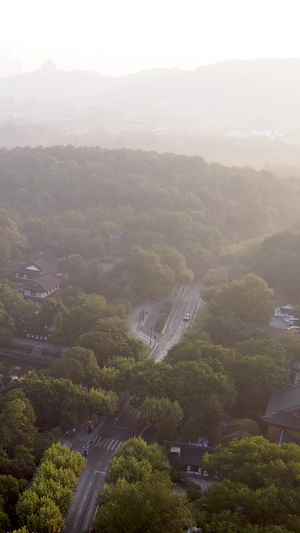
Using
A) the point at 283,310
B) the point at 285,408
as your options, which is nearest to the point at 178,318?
the point at 283,310

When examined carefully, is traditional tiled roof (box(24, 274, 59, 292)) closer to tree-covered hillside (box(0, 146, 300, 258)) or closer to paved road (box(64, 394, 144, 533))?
tree-covered hillside (box(0, 146, 300, 258))

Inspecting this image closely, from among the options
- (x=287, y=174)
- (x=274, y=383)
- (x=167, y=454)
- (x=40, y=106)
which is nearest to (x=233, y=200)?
(x=287, y=174)

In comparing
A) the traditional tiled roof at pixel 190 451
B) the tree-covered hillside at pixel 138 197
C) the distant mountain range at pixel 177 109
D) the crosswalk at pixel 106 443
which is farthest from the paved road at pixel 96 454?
the distant mountain range at pixel 177 109

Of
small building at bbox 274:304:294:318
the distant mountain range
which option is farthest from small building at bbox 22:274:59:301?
the distant mountain range

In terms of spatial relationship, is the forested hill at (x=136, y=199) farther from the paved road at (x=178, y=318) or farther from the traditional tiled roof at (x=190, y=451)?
the traditional tiled roof at (x=190, y=451)

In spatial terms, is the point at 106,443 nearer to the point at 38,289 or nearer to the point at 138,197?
the point at 38,289

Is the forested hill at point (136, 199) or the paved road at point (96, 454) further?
the forested hill at point (136, 199)

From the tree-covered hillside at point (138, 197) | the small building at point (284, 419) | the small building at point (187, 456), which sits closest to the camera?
the small building at point (187, 456)
